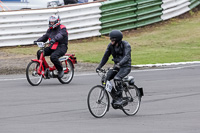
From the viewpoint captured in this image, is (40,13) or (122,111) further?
(40,13)

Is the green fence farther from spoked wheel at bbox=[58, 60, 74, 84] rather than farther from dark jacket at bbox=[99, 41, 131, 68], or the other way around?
dark jacket at bbox=[99, 41, 131, 68]

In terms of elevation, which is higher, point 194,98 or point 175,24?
point 175,24

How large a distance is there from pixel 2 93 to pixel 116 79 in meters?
3.85

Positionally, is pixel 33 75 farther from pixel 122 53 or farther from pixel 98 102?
pixel 98 102

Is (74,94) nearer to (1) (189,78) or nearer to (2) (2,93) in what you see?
(2) (2,93)

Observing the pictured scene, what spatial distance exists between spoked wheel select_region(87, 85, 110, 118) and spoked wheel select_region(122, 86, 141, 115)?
516 millimetres

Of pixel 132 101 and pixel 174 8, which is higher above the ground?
pixel 174 8

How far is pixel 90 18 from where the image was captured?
23.7 m

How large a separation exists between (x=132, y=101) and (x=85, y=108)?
1.01 meters

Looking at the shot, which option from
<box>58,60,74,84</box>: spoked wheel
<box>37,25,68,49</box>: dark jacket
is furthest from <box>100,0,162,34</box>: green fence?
<box>37,25,68,49</box>: dark jacket

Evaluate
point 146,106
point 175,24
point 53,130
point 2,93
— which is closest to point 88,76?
point 2,93

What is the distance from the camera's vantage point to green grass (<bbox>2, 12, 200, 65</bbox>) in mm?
19828

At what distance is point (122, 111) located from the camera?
10180mm

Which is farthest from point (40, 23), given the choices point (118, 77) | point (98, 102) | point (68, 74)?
point (98, 102)
